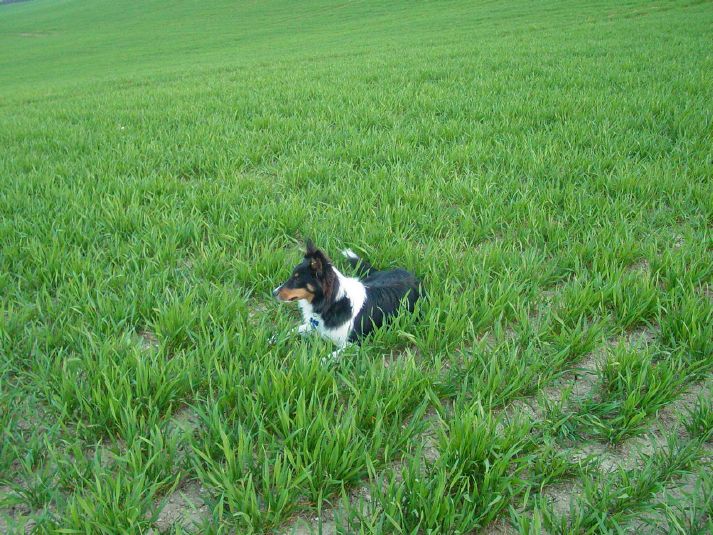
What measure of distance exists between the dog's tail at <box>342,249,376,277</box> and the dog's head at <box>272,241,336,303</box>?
708 mm

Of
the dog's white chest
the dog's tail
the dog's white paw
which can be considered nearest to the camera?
the dog's white paw

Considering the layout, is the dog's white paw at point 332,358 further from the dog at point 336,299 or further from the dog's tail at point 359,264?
the dog's tail at point 359,264

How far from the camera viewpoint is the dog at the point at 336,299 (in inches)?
105

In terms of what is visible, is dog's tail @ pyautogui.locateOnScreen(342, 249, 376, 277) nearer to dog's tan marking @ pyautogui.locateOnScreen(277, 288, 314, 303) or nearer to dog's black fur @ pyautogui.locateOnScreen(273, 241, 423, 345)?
dog's black fur @ pyautogui.locateOnScreen(273, 241, 423, 345)

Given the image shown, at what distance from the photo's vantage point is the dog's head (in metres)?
2.62

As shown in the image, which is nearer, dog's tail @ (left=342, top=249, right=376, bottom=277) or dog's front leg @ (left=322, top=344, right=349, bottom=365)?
dog's front leg @ (left=322, top=344, right=349, bottom=365)

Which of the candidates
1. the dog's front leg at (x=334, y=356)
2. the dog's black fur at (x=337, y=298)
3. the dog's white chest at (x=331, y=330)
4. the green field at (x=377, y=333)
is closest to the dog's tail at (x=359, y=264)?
the green field at (x=377, y=333)

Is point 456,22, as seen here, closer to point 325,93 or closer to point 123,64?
point 123,64

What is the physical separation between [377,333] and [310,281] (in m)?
0.47

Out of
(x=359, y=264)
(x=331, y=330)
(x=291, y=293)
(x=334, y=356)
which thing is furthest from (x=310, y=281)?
(x=359, y=264)

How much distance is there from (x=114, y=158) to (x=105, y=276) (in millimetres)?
3070

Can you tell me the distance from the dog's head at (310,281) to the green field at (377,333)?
21cm

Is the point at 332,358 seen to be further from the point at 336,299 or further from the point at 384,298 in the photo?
the point at 384,298

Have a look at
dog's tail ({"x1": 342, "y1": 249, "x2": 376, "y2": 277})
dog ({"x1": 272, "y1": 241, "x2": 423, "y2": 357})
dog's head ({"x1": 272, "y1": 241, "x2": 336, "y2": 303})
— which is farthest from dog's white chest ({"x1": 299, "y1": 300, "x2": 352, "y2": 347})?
dog's tail ({"x1": 342, "y1": 249, "x2": 376, "y2": 277})
